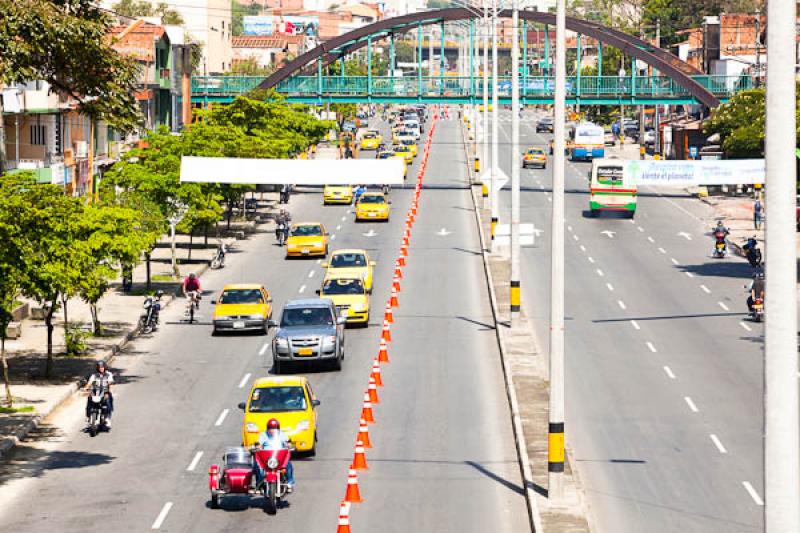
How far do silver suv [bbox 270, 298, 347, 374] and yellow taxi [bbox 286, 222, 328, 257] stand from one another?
24.3 m

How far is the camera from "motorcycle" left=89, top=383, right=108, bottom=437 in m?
33.7

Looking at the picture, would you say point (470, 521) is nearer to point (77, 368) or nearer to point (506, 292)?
point (77, 368)

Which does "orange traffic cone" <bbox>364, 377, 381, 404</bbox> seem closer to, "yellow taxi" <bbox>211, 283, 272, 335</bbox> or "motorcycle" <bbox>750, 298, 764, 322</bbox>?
"yellow taxi" <bbox>211, 283, 272, 335</bbox>

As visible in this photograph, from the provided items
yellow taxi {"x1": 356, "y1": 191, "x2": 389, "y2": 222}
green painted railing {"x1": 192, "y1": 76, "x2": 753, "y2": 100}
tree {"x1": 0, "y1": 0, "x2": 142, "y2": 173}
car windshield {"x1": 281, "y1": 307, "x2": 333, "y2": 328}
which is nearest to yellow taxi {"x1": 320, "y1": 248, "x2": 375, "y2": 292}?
car windshield {"x1": 281, "y1": 307, "x2": 333, "y2": 328}

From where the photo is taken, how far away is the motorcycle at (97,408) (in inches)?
1325

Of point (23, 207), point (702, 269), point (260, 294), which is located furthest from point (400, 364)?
point (702, 269)

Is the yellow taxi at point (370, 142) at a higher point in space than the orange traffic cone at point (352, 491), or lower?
higher

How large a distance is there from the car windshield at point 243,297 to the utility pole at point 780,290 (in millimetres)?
36100

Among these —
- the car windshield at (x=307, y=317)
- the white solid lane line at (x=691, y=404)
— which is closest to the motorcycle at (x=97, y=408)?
the car windshield at (x=307, y=317)

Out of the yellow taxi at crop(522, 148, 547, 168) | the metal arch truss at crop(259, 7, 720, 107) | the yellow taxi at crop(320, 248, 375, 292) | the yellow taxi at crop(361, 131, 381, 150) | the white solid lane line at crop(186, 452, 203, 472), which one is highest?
the metal arch truss at crop(259, 7, 720, 107)

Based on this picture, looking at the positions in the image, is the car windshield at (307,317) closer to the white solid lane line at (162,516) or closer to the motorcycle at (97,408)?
the motorcycle at (97,408)

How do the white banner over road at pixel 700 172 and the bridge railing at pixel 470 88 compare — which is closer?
the white banner over road at pixel 700 172

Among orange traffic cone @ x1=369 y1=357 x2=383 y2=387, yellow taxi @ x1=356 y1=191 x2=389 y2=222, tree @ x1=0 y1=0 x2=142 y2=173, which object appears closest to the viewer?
tree @ x1=0 y1=0 x2=142 y2=173

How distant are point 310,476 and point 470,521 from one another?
4518 mm
